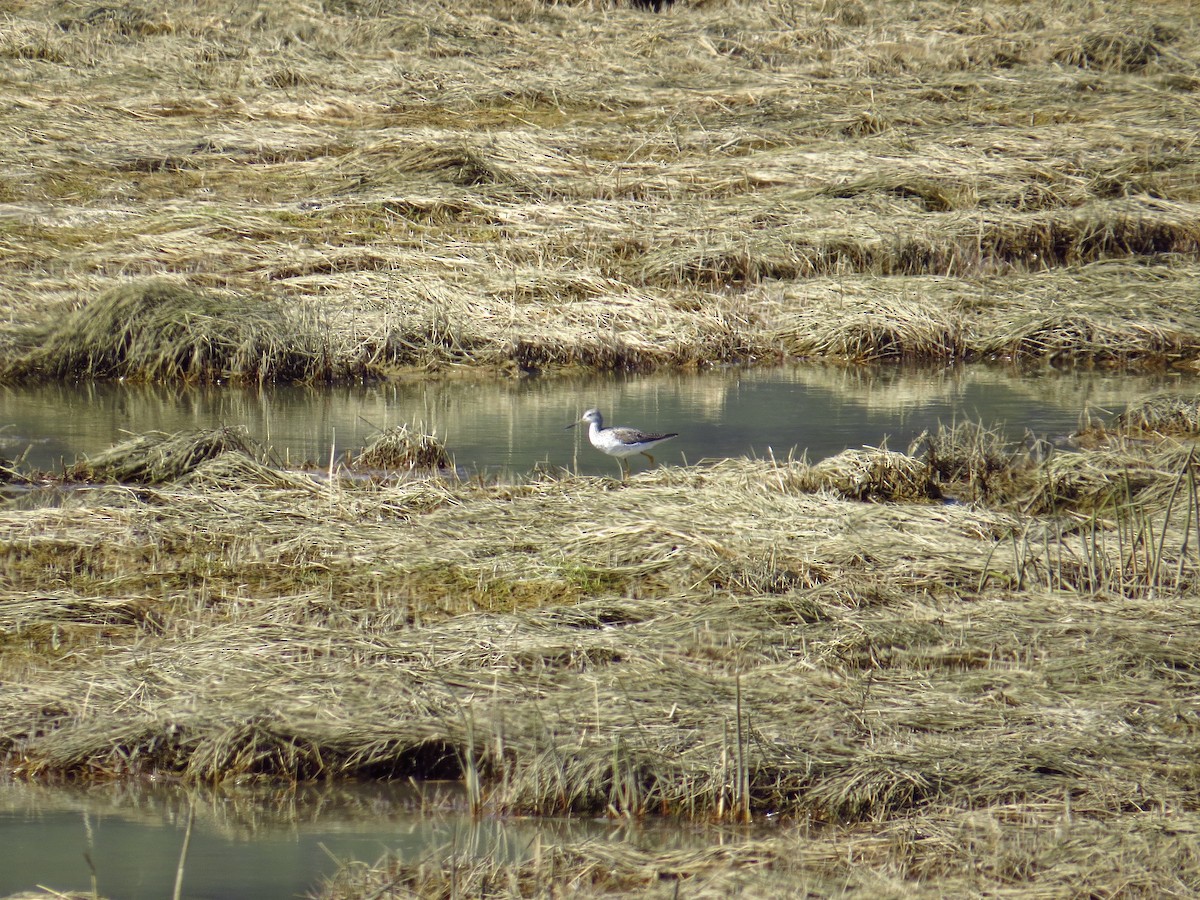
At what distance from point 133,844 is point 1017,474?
578cm

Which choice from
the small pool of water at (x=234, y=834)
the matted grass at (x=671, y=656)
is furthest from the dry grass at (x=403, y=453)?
the small pool of water at (x=234, y=834)

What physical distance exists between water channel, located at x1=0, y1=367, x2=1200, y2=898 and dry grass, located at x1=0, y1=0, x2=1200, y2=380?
61 centimetres

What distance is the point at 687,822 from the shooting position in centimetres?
511

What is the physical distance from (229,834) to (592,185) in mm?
12628

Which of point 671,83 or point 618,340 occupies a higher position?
point 671,83

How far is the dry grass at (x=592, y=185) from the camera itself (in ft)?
44.3

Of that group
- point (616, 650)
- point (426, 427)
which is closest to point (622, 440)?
point (426, 427)

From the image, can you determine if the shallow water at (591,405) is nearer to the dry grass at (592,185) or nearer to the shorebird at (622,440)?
the shorebird at (622,440)

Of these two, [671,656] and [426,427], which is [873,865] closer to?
[671,656]

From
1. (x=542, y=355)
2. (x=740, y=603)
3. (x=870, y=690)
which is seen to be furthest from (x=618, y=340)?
(x=870, y=690)

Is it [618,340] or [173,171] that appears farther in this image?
[173,171]

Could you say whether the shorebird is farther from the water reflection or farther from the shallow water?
the water reflection

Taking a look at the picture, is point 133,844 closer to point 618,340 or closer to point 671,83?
point 618,340

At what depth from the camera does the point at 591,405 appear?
11.9 m
